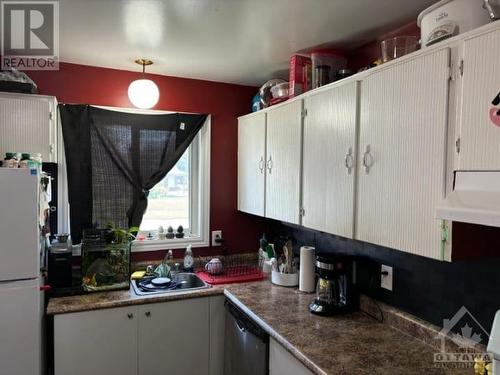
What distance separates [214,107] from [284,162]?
37.9 inches

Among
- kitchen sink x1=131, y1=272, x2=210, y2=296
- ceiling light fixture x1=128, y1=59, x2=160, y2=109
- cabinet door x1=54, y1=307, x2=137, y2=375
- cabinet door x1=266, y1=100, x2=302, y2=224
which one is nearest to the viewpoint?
cabinet door x1=54, y1=307, x2=137, y2=375

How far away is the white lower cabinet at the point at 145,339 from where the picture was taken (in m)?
2.15

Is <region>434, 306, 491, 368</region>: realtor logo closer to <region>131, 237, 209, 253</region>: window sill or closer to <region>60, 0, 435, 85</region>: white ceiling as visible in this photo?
<region>60, 0, 435, 85</region>: white ceiling

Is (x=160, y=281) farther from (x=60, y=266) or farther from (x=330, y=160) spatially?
(x=330, y=160)

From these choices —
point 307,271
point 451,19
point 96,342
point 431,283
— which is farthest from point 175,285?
point 451,19

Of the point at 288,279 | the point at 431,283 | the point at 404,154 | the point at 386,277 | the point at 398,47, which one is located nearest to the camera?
the point at 404,154

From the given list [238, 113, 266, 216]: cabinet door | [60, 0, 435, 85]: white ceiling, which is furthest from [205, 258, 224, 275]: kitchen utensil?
[60, 0, 435, 85]: white ceiling

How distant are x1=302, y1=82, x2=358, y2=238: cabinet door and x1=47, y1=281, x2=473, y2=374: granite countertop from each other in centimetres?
49

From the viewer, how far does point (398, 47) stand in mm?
1646

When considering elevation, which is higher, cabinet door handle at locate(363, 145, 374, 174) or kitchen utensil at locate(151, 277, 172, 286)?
cabinet door handle at locate(363, 145, 374, 174)

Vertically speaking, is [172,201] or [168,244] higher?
[172,201]

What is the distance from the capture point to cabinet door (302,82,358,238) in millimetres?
1826

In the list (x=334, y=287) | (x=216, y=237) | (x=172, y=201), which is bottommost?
(x=334, y=287)

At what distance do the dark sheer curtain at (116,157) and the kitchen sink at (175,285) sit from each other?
48cm
